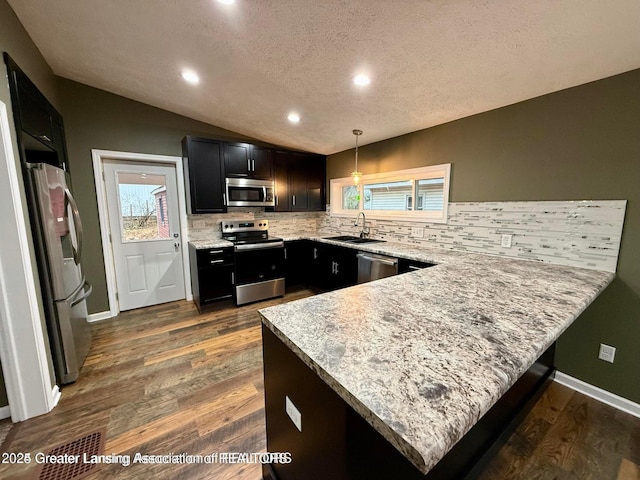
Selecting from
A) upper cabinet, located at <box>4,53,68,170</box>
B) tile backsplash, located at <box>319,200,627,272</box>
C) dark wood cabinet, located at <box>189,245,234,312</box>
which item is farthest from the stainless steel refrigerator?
tile backsplash, located at <box>319,200,627,272</box>

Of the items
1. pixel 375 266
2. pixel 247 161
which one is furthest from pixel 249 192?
pixel 375 266

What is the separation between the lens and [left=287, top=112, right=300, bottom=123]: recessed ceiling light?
291cm

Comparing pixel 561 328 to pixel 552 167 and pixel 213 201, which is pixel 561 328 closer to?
pixel 552 167

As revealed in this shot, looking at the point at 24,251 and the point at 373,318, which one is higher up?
the point at 24,251

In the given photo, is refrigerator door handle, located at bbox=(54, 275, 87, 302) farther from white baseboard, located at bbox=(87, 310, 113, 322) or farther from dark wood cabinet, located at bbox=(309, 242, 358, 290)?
dark wood cabinet, located at bbox=(309, 242, 358, 290)

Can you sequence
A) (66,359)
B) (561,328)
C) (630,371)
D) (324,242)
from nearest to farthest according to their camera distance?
1. (561,328)
2. (630,371)
3. (66,359)
4. (324,242)

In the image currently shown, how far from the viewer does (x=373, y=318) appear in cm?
105

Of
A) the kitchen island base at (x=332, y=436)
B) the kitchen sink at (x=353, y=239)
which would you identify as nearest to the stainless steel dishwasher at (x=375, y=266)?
the kitchen sink at (x=353, y=239)

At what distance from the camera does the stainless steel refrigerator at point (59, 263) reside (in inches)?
69.4

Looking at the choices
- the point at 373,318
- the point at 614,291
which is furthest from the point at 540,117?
the point at 373,318

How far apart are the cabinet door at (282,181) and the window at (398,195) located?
2.53ft

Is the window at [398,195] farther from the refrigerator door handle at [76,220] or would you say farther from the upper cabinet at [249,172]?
the refrigerator door handle at [76,220]

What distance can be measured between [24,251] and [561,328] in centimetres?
284

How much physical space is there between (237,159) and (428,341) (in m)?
3.37
